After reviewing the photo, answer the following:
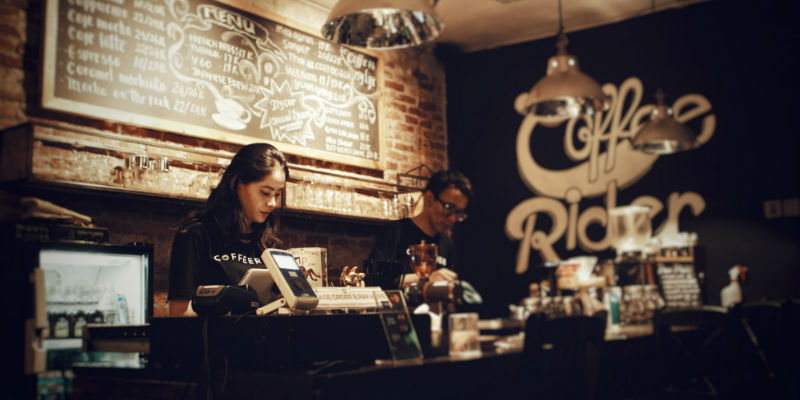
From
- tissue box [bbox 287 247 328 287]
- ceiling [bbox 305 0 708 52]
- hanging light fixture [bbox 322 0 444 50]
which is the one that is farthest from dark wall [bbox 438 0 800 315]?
tissue box [bbox 287 247 328 287]

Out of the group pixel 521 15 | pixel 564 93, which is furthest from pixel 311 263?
pixel 521 15

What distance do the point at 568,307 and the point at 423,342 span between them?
5.89 feet

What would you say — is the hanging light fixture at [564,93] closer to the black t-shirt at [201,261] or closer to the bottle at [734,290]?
the bottle at [734,290]

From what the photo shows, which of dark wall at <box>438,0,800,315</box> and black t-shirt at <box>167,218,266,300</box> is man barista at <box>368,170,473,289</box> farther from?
dark wall at <box>438,0,800,315</box>

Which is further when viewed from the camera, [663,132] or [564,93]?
[663,132]

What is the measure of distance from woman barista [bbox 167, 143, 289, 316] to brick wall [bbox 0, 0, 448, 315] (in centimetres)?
132

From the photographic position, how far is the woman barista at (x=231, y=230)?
94.3 inches

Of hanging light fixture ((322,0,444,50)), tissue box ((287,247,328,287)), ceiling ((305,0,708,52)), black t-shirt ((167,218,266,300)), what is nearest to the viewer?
tissue box ((287,247,328,287))

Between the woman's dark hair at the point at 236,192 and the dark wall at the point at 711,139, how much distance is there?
3.99 metres

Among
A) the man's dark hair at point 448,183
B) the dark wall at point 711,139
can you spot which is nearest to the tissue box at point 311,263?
the man's dark hair at point 448,183

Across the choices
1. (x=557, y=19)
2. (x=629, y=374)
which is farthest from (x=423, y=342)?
(x=557, y=19)

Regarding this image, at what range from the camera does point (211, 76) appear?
4.62 m

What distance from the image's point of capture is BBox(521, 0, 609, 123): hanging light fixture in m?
4.05

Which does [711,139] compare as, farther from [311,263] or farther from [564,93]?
[311,263]
